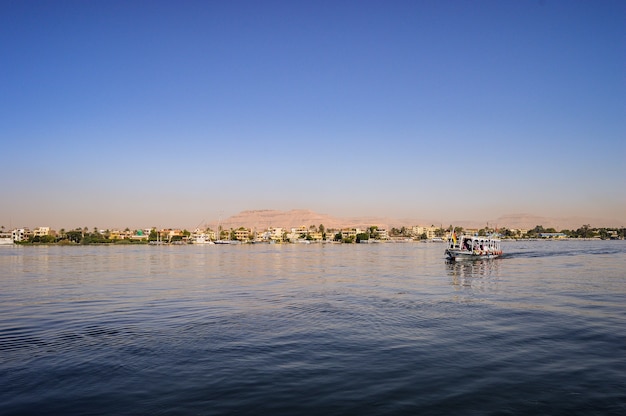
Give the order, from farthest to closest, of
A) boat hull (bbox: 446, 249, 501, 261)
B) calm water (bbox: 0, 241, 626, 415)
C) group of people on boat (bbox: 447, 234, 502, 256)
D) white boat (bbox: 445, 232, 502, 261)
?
group of people on boat (bbox: 447, 234, 502, 256) < white boat (bbox: 445, 232, 502, 261) < boat hull (bbox: 446, 249, 501, 261) < calm water (bbox: 0, 241, 626, 415)

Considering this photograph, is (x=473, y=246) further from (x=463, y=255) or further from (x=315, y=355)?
(x=315, y=355)

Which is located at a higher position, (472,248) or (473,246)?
(473,246)

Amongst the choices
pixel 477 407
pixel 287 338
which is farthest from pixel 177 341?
pixel 477 407

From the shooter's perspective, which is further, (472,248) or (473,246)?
(473,246)

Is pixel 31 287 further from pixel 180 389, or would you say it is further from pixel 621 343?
pixel 621 343

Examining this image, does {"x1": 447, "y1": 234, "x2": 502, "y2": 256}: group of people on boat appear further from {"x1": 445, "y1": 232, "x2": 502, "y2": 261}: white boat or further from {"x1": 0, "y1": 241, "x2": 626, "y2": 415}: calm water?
{"x1": 0, "y1": 241, "x2": 626, "y2": 415}: calm water

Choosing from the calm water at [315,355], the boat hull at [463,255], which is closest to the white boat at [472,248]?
the boat hull at [463,255]

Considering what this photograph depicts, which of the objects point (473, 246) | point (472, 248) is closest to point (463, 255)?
point (472, 248)

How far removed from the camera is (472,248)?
8019 cm

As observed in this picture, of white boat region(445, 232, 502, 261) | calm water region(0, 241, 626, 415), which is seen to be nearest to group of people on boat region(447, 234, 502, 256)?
white boat region(445, 232, 502, 261)

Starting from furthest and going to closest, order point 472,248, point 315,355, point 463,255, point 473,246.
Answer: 1. point 473,246
2. point 472,248
3. point 463,255
4. point 315,355

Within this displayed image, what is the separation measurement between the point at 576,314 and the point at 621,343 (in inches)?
277

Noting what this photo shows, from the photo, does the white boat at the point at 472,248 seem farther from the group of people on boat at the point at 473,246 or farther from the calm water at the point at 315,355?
the calm water at the point at 315,355

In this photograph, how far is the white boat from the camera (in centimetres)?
7667
